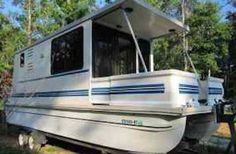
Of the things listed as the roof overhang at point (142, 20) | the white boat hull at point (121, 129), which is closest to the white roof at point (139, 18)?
the roof overhang at point (142, 20)

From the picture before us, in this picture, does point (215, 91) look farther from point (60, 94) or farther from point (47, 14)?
point (47, 14)

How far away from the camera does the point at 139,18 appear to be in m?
8.22

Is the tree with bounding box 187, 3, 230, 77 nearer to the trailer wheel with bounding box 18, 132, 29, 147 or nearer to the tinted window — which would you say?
the trailer wheel with bounding box 18, 132, 29, 147

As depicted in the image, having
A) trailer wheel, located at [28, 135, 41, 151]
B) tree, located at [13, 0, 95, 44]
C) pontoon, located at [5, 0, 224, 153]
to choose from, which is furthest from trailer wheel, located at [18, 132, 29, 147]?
tree, located at [13, 0, 95, 44]

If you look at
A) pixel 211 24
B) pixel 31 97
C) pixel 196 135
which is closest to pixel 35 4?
pixel 211 24

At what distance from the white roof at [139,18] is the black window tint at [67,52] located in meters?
0.21

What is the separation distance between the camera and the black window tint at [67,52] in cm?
857

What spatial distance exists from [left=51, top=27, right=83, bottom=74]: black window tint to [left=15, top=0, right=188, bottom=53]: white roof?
0.21 meters

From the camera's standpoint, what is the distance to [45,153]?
997 cm

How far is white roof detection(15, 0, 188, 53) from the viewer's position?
7461 millimetres

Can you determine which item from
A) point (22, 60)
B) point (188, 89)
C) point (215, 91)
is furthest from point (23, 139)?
point (188, 89)

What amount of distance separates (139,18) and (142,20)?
17 cm

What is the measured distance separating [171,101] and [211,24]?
2353 centimetres

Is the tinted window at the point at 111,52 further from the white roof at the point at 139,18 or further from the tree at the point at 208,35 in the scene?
the tree at the point at 208,35
